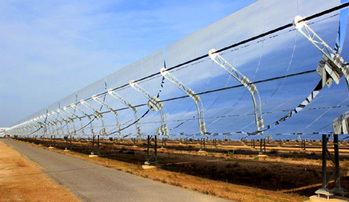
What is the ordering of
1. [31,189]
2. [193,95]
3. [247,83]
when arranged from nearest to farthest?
[31,189], [247,83], [193,95]

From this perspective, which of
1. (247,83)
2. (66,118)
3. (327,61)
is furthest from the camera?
(66,118)

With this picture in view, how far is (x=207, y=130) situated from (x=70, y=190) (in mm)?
7759

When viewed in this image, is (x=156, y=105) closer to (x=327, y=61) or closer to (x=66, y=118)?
(x=327, y=61)

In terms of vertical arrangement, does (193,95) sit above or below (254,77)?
below

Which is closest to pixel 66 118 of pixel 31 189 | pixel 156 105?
pixel 156 105

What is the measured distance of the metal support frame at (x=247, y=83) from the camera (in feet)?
47.7

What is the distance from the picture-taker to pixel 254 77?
1591 cm

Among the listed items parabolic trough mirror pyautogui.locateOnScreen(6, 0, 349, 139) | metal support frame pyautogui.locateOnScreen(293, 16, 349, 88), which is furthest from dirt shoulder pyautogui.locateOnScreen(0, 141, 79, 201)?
metal support frame pyautogui.locateOnScreen(293, 16, 349, 88)

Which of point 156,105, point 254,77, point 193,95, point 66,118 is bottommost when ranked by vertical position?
point 156,105

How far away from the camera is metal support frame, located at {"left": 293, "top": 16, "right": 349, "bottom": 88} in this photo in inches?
426

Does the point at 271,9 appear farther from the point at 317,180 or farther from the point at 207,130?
the point at 317,180

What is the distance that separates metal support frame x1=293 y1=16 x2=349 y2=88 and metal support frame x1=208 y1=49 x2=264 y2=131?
3276 millimetres

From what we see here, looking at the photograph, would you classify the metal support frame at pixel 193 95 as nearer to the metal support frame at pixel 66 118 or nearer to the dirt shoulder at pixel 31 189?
the dirt shoulder at pixel 31 189

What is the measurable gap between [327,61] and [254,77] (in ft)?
15.2
